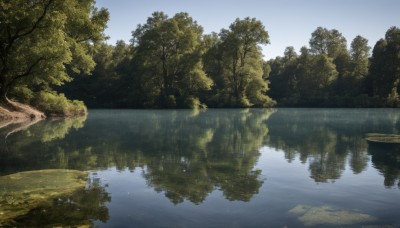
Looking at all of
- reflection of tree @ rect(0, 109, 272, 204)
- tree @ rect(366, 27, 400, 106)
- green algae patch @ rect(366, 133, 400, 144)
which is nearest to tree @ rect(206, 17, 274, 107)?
tree @ rect(366, 27, 400, 106)

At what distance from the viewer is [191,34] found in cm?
8012

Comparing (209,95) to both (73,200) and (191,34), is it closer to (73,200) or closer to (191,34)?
(191,34)

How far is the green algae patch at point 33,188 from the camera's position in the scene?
9492mm

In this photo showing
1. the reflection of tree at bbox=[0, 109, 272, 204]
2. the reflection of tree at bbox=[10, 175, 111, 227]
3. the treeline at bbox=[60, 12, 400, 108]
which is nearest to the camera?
the reflection of tree at bbox=[10, 175, 111, 227]

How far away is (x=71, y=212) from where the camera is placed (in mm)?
9117

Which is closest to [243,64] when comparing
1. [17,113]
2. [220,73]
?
[220,73]

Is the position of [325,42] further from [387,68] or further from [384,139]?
[384,139]

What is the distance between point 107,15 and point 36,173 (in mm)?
37273

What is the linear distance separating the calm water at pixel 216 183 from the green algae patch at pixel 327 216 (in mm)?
24

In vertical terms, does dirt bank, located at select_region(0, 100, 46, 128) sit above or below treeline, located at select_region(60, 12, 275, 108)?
below

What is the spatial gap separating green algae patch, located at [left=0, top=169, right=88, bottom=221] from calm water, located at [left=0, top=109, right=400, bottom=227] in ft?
1.17

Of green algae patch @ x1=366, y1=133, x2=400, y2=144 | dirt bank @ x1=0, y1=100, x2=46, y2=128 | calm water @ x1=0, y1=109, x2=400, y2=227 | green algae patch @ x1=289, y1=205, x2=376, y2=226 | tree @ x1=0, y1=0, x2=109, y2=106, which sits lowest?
green algae patch @ x1=289, y1=205, x2=376, y2=226

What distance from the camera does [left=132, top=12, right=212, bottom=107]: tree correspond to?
260ft

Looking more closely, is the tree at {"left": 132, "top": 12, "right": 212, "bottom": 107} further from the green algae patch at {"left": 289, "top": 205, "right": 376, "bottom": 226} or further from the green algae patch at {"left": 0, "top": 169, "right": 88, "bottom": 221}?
the green algae patch at {"left": 289, "top": 205, "right": 376, "bottom": 226}
